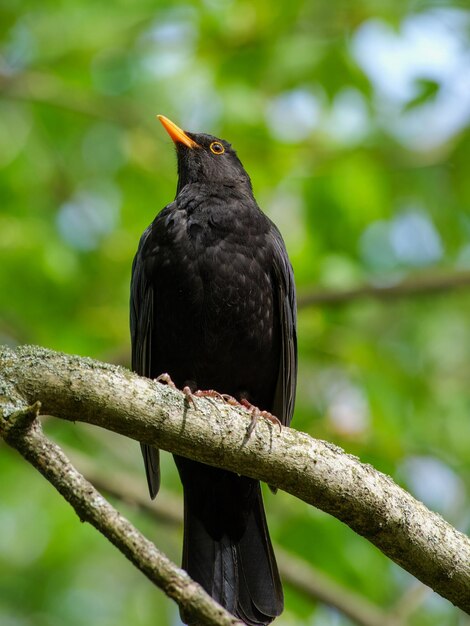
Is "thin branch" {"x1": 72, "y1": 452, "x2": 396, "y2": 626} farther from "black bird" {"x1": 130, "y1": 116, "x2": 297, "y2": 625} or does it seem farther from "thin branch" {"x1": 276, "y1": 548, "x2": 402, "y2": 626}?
"black bird" {"x1": 130, "y1": 116, "x2": 297, "y2": 625}

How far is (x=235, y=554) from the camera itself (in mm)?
4441

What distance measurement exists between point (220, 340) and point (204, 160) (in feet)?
4.38

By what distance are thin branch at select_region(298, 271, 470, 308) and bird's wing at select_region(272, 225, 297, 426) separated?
1.12 meters

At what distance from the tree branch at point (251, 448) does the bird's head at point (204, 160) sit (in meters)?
2.31

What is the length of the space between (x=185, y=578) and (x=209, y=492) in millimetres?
2242

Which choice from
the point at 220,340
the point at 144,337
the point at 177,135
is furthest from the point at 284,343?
the point at 177,135

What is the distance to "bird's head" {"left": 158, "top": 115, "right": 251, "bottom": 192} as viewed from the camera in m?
5.26

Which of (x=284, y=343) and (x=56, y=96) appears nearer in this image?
(x=284, y=343)

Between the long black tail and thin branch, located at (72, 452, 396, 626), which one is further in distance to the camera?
thin branch, located at (72, 452, 396, 626)

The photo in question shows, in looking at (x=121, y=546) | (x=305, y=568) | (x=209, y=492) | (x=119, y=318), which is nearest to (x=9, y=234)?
(x=119, y=318)

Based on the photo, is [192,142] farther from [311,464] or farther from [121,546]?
[121,546]

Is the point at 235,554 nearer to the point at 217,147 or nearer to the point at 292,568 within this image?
the point at 292,568

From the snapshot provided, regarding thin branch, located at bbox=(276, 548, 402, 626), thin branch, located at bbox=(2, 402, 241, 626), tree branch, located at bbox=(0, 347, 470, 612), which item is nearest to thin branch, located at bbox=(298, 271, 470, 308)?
thin branch, located at bbox=(276, 548, 402, 626)

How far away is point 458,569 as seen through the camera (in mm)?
3207
